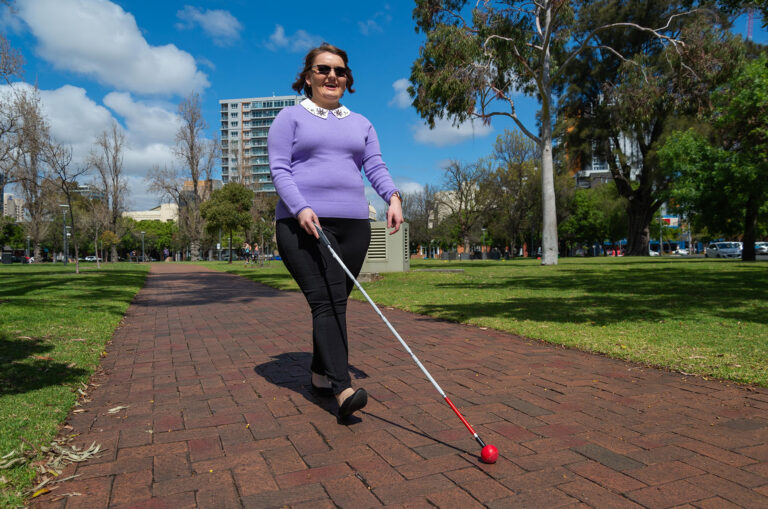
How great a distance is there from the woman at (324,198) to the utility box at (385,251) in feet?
41.5

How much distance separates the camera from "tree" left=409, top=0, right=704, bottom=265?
1995 centimetres

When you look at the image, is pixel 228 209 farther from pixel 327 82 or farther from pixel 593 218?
pixel 593 218

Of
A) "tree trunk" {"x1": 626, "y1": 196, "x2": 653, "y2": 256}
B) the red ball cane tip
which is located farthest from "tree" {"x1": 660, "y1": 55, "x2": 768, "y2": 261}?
the red ball cane tip

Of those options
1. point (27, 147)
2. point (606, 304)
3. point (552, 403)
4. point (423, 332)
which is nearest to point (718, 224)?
point (606, 304)

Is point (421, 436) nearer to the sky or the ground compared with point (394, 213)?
nearer to the ground

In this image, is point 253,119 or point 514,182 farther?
point 253,119

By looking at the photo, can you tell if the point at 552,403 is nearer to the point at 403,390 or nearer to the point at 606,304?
the point at 403,390

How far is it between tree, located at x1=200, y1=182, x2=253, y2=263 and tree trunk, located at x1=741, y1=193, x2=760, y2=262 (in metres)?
28.2

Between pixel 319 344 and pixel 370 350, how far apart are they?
6.46ft

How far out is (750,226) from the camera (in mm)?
25625

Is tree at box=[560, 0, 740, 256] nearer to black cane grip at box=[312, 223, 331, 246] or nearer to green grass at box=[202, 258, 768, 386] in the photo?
green grass at box=[202, 258, 768, 386]

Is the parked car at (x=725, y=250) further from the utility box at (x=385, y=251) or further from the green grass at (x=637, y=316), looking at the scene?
the green grass at (x=637, y=316)

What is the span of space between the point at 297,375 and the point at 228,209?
3040 cm

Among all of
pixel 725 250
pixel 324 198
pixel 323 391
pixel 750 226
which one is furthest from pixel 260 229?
pixel 725 250
